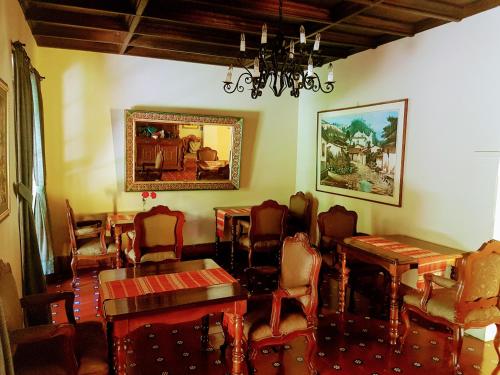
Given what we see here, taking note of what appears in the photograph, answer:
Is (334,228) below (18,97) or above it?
below

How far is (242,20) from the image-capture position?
3.96 metres

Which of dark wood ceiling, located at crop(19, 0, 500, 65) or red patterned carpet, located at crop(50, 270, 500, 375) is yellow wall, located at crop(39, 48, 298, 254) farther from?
red patterned carpet, located at crop(50, 270, 500, 375)

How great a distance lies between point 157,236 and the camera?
13.5ft

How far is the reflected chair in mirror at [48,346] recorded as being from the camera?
6.55ft

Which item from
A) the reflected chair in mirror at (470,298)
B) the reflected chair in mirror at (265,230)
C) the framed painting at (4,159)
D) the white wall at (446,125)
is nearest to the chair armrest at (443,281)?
the reflected chair in mirror at (470,298)

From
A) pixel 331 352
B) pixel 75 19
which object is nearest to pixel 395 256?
pixel 331 352

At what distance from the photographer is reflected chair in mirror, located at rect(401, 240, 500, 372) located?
8.72 feet

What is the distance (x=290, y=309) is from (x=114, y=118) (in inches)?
144

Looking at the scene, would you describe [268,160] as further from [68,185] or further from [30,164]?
[30,164]

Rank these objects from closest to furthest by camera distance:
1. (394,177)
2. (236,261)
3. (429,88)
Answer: (429,88) < (394,177) < (236,261)

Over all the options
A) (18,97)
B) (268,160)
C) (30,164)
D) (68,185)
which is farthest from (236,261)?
(18,97)

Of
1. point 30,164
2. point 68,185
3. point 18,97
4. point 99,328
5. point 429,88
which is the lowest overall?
point 99,328

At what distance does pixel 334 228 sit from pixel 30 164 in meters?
3.14

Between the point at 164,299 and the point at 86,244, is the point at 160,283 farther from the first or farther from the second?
the point at 86,244
